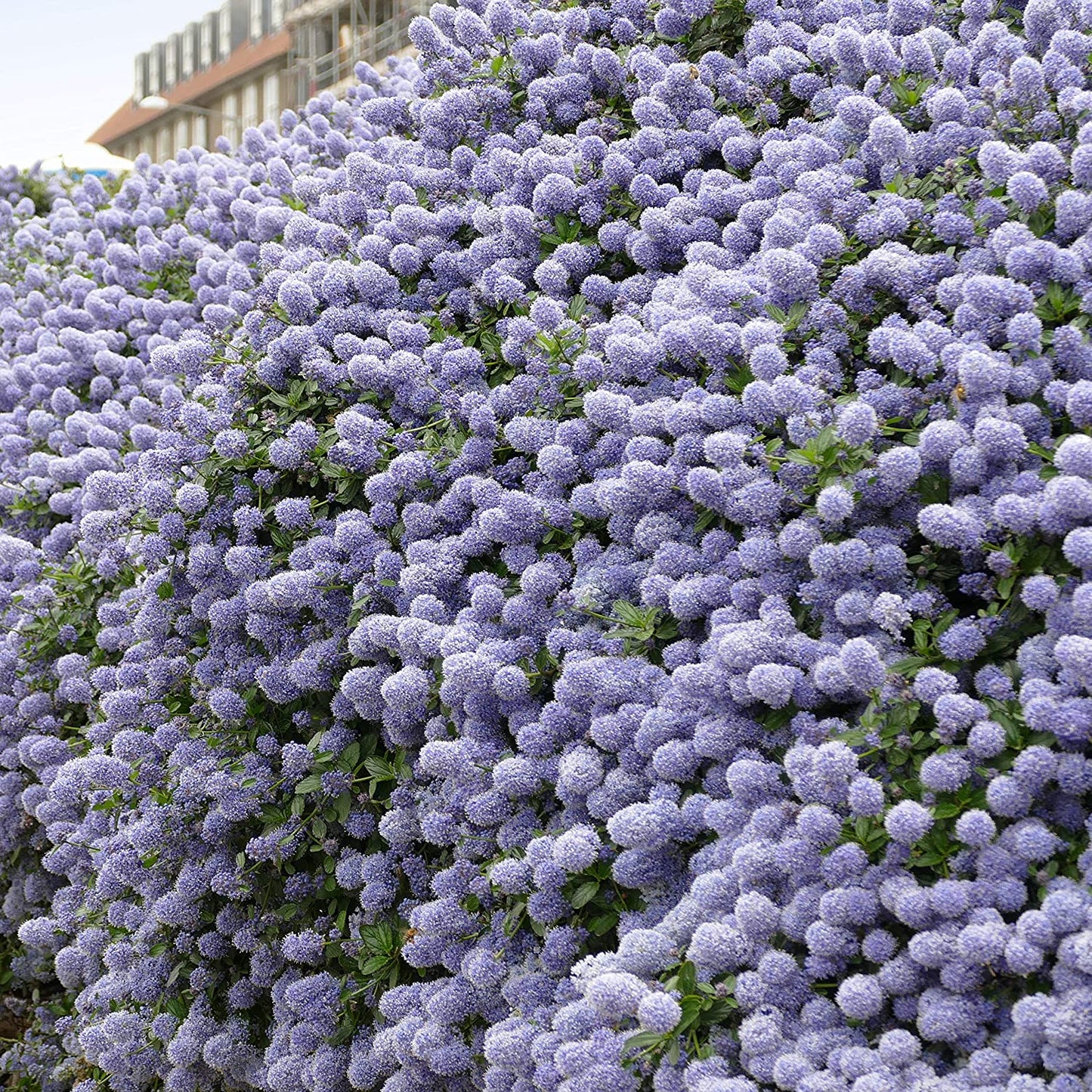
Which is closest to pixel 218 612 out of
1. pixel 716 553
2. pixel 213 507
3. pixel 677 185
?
pixel 213 507

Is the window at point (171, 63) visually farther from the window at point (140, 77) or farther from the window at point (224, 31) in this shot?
the window at point (224, 31)

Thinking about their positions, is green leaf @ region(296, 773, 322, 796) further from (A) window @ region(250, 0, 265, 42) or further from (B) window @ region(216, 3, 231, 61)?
(B) window @ region(216, 3, 231, 61)

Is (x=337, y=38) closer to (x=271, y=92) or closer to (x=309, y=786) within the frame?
(x=271, y=92)

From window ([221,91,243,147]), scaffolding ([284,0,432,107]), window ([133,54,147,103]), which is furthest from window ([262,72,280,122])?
window ([133,54,147,103])

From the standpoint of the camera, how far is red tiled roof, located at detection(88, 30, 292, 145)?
39844 millimetres

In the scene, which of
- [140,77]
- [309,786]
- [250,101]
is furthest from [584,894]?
[140,77]

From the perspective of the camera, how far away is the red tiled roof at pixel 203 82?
39.8 metres

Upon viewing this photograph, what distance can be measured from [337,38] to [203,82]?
17621mm

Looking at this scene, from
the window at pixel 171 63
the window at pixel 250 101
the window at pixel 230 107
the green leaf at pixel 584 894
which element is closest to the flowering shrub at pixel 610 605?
the green leaf at pixel 584 894

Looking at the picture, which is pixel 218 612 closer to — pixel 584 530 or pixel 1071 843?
pixel 584 530

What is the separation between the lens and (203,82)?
148 ft

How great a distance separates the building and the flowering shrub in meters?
20.4

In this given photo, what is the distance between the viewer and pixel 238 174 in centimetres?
475

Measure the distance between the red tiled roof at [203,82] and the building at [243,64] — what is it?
0.14 ft
